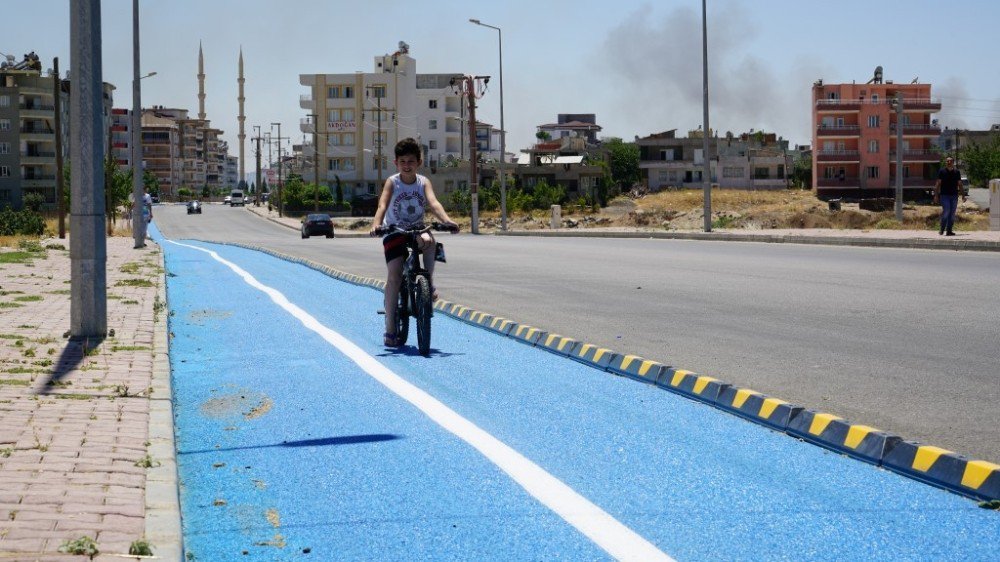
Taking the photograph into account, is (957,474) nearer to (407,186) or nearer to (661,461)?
(661,461)

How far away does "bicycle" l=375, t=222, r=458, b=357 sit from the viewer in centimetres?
1081

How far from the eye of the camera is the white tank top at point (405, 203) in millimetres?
10867

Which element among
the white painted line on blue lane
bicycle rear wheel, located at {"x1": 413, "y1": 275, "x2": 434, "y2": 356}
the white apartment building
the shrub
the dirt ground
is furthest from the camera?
the white apartment building

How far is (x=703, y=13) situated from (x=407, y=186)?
35.4 metres

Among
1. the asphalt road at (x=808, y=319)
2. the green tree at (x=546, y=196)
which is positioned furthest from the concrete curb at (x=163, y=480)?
the green tree at (x=546, y=196)

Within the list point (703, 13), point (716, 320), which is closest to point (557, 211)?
point (703, 13)

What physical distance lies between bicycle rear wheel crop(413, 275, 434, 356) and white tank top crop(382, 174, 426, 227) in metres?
0.53

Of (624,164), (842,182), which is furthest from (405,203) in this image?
(624,164)

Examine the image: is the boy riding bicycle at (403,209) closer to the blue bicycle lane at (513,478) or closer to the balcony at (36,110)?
the blue bicycle lane at (513,478)

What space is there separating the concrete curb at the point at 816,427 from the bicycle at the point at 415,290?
1184 millimetres

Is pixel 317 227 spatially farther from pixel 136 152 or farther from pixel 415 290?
pixel 415 290

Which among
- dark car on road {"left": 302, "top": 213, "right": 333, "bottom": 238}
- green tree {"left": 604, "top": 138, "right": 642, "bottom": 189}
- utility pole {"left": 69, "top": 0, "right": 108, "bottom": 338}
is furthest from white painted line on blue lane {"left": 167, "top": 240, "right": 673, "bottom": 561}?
green tree {"left": 604, "top": 138, "right": 642, "bottom": 189}

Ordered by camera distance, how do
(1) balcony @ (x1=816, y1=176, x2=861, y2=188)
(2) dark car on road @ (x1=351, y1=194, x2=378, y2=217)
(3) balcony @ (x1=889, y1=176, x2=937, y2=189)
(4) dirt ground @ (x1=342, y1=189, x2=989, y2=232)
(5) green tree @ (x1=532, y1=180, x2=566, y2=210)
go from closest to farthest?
(4) dirt ground @ (x1=342, y1=189, x2=989, y2=232)
(5) green tree @ (x1=532, y1=180, x2=566, y2=210)
(2) dark car on road @ (x1=351, y1=194, x2=378, y2=217)
(3) balcony @ (x1=889, y1=176, x2=937, y2=189)
(1) balcony @ (x1=816, y1=176, x2=861, y2=188)

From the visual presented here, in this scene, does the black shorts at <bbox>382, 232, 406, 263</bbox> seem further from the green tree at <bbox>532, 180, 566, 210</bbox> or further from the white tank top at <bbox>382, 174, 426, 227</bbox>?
the green tree at <bbox>532, 180, 566, 210</bbox>
